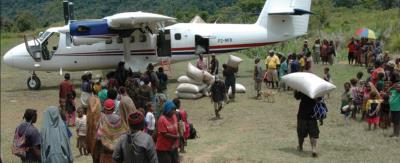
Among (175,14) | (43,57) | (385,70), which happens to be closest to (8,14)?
(175,14)

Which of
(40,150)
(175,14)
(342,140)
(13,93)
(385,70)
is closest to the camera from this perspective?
(40,150)

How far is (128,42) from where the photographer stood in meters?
20.6

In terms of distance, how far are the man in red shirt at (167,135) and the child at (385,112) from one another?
18.8 ft

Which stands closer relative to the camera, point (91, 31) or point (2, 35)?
point (91, 31)

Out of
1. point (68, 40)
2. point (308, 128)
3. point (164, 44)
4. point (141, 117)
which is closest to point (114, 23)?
point (68, 40)

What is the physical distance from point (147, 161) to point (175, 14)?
43.1m

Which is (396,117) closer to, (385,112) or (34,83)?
(385,112)

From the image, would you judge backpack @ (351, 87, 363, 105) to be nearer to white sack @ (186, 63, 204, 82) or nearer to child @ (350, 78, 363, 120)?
child @ (350, 78, 363, 120)

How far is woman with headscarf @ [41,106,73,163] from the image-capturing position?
7.32 m

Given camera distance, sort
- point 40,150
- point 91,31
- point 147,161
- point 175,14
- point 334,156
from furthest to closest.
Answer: point 175,14 < point 91,31 < point 334,156 < point 40,150 < point 147,161

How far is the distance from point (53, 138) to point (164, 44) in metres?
13.9

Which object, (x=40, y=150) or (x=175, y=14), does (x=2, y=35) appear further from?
A: (x=40, y=150)

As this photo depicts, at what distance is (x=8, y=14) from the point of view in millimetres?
65938

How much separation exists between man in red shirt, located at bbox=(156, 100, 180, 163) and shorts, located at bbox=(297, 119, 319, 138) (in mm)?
3018
